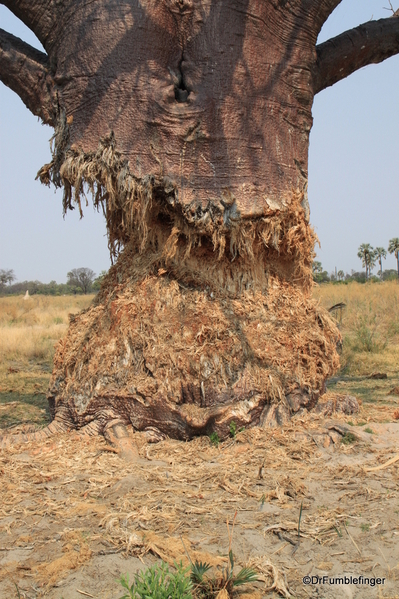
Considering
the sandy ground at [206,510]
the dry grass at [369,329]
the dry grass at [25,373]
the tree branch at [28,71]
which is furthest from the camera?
the dry grass at [369,329]

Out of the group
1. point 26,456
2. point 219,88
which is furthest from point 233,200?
point 26,456

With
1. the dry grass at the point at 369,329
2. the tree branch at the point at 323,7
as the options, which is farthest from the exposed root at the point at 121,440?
the tree branch at the point at 323,7

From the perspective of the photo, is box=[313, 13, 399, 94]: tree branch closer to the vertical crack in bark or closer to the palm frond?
the vertical crack in bark

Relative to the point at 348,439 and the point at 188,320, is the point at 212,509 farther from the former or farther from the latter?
the point at 188,320

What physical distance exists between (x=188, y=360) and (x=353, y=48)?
9.82 ft

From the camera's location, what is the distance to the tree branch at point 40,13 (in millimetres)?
4031

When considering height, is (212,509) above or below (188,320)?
below

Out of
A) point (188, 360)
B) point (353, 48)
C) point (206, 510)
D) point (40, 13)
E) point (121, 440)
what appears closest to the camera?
point (206, 510)

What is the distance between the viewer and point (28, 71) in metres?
4.15

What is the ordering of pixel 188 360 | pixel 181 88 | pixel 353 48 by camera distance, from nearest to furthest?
pixel 188 360
pixel 181 88
pixel 353 48

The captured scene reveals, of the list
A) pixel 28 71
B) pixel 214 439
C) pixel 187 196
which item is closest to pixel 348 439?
pixel 214 439

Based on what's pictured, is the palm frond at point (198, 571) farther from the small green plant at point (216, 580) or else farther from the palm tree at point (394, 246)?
the palm tree at point (394, 246)

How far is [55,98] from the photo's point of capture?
13.2ft

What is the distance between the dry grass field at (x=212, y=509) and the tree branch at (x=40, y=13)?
3003 millimetres
